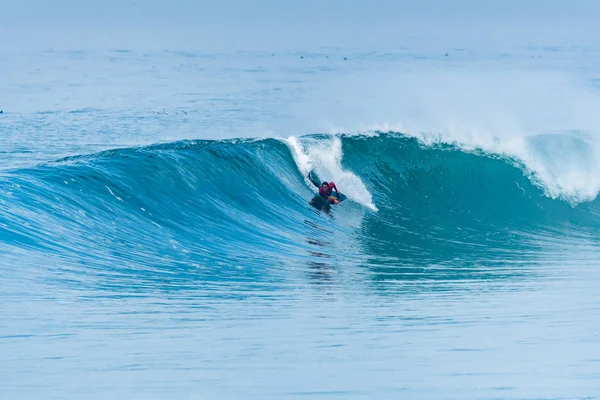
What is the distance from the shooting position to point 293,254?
14.3m

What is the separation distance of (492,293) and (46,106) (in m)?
20.5

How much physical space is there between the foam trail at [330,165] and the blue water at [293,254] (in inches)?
2.0

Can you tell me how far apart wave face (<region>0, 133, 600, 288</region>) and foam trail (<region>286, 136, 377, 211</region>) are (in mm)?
38

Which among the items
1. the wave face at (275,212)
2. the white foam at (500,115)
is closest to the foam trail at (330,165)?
the wave face at (275,212)

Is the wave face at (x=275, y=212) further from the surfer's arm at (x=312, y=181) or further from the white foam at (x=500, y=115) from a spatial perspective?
the white foam at (x=500, y=115)

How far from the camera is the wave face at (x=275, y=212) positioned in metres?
13.0

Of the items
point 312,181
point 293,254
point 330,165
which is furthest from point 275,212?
point 330,165

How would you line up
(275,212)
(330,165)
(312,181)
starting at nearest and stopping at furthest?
(275,212), (312,181), (330,165)

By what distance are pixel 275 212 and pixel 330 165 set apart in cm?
322

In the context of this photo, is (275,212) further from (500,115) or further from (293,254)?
(500,115)

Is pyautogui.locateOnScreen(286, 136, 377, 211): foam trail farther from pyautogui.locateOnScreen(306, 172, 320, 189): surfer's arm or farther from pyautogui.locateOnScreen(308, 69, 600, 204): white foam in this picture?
pyautogui.locateOnScreen(308, 69, 600, 204): white foam

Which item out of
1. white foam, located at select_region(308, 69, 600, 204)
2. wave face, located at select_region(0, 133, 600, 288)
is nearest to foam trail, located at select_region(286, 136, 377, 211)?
wave face, located at select_region(0, 133, 600, 288)

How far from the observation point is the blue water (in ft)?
28.5

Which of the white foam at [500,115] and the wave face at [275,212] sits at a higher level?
the white foam at [500,115]
